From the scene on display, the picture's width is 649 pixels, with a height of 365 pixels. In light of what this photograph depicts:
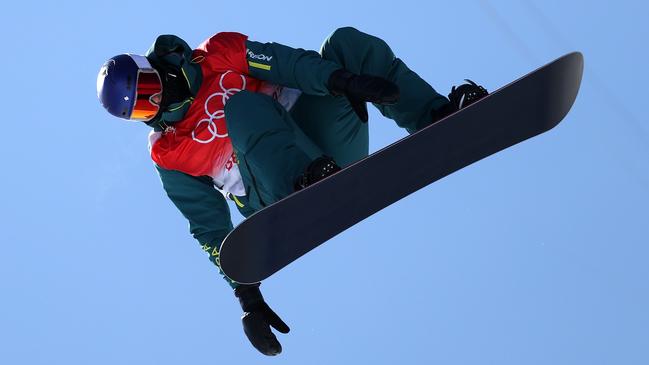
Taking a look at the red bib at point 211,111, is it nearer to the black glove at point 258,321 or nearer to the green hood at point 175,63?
the green hood at point 175,63

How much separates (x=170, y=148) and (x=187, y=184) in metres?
0.26

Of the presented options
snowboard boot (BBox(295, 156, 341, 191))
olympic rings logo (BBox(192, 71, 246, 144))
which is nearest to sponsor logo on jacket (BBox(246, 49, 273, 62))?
olympic rings logo (BBox(192, 71, 246, 144))

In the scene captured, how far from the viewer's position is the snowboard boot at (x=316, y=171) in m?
6.16

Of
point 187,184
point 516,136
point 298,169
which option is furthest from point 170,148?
point 516,136

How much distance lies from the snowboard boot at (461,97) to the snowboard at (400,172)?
0.14 metres

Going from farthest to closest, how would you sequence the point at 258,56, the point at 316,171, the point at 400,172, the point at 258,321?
the point at 258,321 → the point at 258,56 → the point at 400,172 → the point at 316,171

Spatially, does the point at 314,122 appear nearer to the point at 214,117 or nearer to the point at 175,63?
the point at 214,117

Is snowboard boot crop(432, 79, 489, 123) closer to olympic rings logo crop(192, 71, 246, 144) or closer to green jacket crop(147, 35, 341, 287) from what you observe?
green jacket crop(147, 35, 341, 287)

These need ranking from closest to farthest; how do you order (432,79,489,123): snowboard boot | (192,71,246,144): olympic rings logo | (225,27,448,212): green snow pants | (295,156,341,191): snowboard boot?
1. (295,156,341,191): snowboard boot
2. (225,27,448,212): green snow pants
3. (432,79,489,123): snowboard boot
4. (192,71,246,144): olympic rings logo

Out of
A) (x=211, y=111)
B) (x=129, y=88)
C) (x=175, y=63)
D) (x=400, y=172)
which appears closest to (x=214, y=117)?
(x=211, y=111)

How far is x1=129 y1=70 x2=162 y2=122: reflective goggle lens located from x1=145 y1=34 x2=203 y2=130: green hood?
8cm

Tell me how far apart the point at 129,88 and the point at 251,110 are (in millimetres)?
628

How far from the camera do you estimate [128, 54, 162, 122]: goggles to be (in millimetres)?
6602

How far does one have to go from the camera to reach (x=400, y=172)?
6387mm
